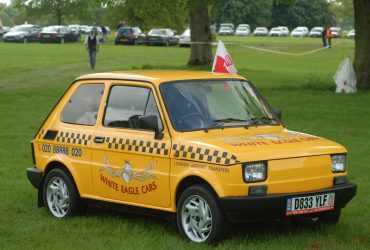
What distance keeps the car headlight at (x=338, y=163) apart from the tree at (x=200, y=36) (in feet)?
91.6

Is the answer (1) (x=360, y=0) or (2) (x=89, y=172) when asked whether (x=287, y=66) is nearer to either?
(1) (x=360, y=0)

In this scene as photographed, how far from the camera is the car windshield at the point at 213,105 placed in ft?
28.0

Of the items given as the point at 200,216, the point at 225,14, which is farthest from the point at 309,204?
the point at 225,14

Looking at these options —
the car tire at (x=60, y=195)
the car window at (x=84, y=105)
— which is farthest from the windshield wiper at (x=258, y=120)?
the car tire at (x=60, y=195)

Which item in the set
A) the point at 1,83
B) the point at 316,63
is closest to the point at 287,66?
the point at 316,63

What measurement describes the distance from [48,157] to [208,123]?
192 cm

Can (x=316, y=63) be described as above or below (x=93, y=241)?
below

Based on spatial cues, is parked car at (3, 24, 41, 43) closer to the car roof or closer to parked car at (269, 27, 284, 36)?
parked car at (269, 27, 284, 36)

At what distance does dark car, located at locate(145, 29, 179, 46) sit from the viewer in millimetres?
68625

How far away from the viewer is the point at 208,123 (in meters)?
8.61

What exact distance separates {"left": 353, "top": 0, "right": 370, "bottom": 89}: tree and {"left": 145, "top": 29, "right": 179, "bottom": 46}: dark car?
4278cm

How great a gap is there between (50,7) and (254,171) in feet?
311

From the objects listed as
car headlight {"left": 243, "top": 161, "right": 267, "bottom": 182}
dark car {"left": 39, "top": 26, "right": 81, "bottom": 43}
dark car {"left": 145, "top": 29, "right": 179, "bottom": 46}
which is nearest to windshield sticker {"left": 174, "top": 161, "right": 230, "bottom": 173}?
car headlight {"left": 243, "top": 161, "right": 267, "bottom": 182}

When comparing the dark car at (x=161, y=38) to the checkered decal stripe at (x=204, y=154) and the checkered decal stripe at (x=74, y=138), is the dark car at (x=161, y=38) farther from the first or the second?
the checkered decal stripe at (x=204, y=154)
